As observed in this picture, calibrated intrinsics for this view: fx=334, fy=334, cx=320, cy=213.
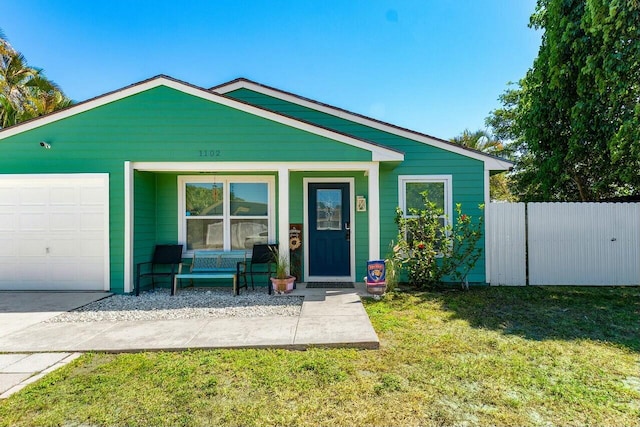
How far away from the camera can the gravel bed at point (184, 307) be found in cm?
478

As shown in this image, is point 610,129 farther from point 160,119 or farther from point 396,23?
point 160,119

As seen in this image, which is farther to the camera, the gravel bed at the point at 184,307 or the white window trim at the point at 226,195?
the white window trim at the point at 226,195

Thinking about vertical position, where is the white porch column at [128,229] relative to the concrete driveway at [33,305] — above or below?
above

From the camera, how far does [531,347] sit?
3545 mm

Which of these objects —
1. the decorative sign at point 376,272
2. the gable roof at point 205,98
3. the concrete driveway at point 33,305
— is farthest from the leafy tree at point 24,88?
the decorative sign at point 376,272

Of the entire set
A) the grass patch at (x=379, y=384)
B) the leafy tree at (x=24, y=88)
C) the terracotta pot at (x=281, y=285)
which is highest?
the leafy tree at (x=24, y=88)

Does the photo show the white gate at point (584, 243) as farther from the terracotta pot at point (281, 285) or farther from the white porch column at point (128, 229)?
the white porch column at point (128, 229)

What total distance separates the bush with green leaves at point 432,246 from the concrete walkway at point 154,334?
75.1 inches

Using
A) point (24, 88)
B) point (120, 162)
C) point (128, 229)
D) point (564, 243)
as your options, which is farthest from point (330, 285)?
point (24, 88)

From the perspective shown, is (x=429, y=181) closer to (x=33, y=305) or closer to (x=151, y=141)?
(x=151, y=141)

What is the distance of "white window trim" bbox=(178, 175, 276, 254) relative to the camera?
278 inches

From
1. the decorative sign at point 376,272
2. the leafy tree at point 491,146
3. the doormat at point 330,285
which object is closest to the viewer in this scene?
the decorative sign at point 376,272

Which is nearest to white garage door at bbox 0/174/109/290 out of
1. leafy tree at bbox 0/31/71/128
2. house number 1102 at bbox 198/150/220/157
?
house number 1102 at bbox 198/150/220/157

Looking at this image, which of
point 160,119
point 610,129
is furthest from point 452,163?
point 160,119
